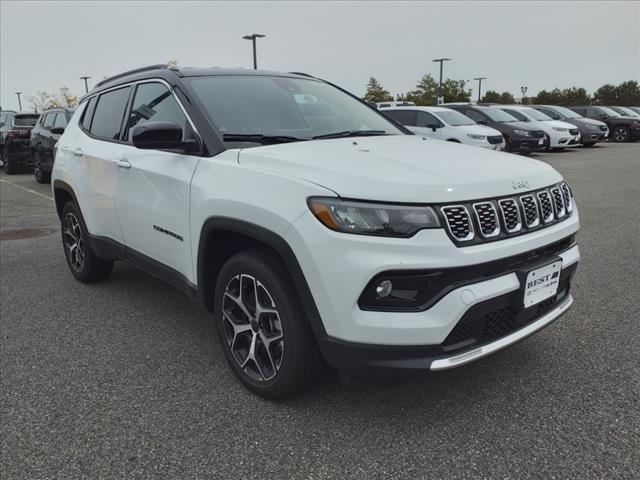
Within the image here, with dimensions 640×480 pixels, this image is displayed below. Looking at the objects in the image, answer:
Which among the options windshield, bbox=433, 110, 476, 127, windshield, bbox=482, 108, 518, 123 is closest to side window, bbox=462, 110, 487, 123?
windshield, bbox=482, 108, 518, 123

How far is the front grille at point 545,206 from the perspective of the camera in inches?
107

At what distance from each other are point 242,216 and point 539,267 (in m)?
1.43

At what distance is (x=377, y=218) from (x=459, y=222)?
35 cm

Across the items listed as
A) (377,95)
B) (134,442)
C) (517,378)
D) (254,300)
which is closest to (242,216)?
(254,300)

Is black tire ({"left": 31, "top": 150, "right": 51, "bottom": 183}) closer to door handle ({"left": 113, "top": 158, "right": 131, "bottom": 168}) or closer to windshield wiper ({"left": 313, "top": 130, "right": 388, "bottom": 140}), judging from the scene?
door handle ({"left": 113, "top": 158, "right": 131, "bottom": 168})

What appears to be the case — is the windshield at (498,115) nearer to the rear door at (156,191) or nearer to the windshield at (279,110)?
the windshield at (279,110)

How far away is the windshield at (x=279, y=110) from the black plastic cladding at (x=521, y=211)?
1.22 m

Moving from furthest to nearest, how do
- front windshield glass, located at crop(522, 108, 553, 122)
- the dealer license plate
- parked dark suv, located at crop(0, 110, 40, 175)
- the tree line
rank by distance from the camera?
the tree line, front windshield glass, located at crop(522, 108, 553, 122), parked dark suv, located at crop(0, 110, 40, 175), the dealer license plate

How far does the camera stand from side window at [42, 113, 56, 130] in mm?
12195

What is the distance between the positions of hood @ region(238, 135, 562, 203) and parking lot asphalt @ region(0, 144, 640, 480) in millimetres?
826

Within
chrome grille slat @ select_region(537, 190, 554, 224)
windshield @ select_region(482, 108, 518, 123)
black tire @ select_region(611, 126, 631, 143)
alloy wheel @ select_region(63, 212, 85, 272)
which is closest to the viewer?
chrome grille slat @ select_region(537, 190, 554, 224)

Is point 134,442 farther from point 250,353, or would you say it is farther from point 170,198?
point 170,198

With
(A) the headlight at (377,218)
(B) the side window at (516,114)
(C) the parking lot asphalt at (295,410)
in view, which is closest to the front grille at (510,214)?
(A) the headlight at (377,218)

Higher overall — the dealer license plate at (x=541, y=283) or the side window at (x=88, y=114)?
the side window at (x=88, y=114)
